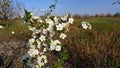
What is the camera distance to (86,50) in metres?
9.47

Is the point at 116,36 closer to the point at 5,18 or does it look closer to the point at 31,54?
the point at 31,54

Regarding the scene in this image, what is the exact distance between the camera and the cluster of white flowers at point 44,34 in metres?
5.40

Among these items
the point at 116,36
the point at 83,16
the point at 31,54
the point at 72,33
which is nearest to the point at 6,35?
the point at 72,33

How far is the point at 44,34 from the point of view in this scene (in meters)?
5.71

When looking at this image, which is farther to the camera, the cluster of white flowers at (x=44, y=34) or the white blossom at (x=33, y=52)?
the white blossom at (x=33, y=52)

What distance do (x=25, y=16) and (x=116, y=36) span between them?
532 centimetres

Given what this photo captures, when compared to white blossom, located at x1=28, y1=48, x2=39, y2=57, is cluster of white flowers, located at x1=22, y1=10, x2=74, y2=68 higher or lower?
higher

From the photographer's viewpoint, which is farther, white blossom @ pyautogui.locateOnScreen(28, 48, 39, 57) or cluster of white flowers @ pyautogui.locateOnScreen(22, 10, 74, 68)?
white blossom @ pyautogui.locateOnScreen(28, 48, 39, 57)

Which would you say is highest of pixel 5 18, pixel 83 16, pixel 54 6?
pixel 54 6

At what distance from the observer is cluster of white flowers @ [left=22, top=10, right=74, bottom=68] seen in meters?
5.40

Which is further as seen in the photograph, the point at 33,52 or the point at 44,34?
the point at 44,34

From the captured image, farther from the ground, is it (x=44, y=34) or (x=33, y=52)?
(x=44, y=34)

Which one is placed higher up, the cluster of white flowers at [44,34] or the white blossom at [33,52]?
the cluster of white flowers at [44,34]

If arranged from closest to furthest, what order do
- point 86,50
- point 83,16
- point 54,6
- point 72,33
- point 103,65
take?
point 103,65 < point 86,50 < point 54,6 < point 72,33 < point 83,16
